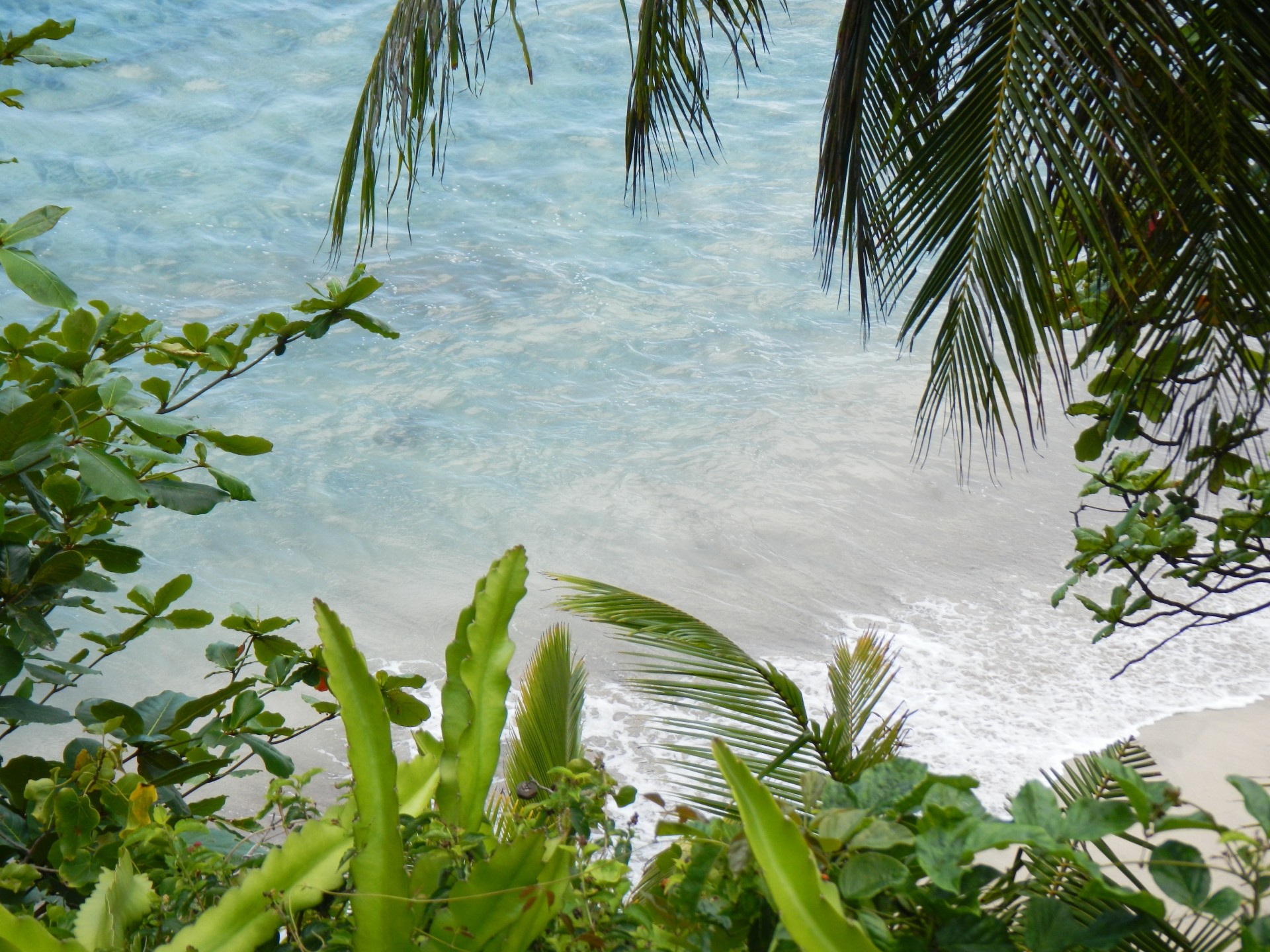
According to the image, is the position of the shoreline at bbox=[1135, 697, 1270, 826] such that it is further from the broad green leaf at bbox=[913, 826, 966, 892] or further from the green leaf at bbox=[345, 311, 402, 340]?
the broad green leaf at bbox=[913, 826, 966, 892]

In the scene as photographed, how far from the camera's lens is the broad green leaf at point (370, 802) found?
0.89 m

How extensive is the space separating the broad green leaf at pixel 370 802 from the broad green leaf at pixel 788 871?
31 centimetres

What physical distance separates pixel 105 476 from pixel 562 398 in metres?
6.38

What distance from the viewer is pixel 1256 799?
2.25 ft

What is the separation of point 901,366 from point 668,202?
3778mm

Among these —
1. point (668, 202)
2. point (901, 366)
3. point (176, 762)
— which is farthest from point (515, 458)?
point (176, 762)

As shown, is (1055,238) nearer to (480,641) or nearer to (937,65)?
(937,65)

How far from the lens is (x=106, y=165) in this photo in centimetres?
1060

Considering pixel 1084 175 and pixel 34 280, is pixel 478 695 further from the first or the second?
pixel 1084 175

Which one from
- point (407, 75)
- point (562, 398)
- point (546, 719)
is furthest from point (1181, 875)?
point (562, 398)

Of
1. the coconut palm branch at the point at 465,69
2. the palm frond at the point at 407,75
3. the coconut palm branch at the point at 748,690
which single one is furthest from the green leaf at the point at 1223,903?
the palm frond at the point at 407,75

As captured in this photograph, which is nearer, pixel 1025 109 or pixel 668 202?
pixel 1025 109

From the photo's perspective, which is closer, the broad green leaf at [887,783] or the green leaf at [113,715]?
the broad green leaf at [887,783]

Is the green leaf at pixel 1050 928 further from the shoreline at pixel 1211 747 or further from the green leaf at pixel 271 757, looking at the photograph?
the shoreline at pixel 1211 747
